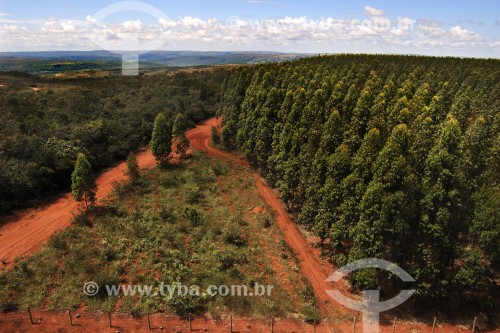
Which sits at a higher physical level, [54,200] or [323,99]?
[323,99]

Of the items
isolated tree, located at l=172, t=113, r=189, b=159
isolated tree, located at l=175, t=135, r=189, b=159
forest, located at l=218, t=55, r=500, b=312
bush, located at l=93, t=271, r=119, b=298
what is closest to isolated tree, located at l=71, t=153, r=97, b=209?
bush, located at l=93, t=271, r=119, b=298

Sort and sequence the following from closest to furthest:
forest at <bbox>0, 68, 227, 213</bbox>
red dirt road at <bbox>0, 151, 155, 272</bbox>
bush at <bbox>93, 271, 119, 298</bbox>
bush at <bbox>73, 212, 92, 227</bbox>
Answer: bush at <bbox>93, 271, 119, 298</bbox> → red dirt road at <bbox>0, 151, 155, 272</bbox> → bush at <bbox>73, 212, 92, 227</bbox> → forest at <bbox>0, 68, 227, 213</bbox>

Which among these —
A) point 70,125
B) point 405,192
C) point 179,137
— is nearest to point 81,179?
point 179,137

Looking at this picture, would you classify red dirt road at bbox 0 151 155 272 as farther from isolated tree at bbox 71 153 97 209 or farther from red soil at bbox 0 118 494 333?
isolated tree at bbox 71 153 97 209

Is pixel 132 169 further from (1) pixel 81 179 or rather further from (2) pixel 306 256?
(2) pixel 306 256

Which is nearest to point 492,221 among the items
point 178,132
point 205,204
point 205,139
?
point 205,204

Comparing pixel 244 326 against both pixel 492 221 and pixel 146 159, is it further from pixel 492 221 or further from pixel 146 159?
pixel 146 159

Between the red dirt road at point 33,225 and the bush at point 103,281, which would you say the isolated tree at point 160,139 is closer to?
the red dirt road at point 33,225
